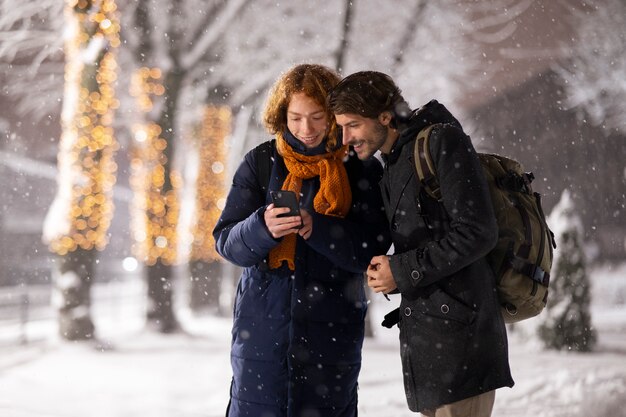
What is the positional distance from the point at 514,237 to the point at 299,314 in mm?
705

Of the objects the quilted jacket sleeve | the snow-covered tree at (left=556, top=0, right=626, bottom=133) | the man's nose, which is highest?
the snow-covered tree at (left=556, top=0, right=626, bottom=133)

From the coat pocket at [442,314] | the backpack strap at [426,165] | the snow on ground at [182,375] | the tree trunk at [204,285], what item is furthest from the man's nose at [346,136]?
the tree trunk at [204,285]

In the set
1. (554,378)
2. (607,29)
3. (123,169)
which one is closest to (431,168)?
(554,378)

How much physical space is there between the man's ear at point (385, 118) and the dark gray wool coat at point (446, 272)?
0.04 meters

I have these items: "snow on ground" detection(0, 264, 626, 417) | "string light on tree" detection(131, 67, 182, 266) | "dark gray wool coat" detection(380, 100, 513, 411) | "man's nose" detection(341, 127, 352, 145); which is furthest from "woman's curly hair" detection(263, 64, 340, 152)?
"string light on tree" detection(131, 67, 182, 266)

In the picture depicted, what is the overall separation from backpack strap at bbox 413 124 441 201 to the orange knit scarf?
0.35 meters

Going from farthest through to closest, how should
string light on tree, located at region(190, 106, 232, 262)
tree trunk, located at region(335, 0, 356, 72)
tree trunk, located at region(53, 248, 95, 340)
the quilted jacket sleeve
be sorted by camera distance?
1. string light on tree, located at region(190, 106, 232, 262)
2. tree trunk, located at region(335, 0, 356, 72)
3. tree trunk, located at region(53, 248, 95, 340)
4. the quilted jacket sleeve

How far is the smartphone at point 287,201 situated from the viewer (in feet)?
6.32

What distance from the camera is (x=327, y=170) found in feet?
6.96

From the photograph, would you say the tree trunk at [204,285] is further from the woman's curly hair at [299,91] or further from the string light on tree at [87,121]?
the woman's curly hair at [299,91]

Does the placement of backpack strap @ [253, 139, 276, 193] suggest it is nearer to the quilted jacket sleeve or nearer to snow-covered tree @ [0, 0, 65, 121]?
the quilted jacket sleeve

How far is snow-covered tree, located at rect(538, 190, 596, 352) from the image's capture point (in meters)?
6.75

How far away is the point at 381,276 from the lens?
1.90 meters

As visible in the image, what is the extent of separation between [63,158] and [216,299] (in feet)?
9.04
